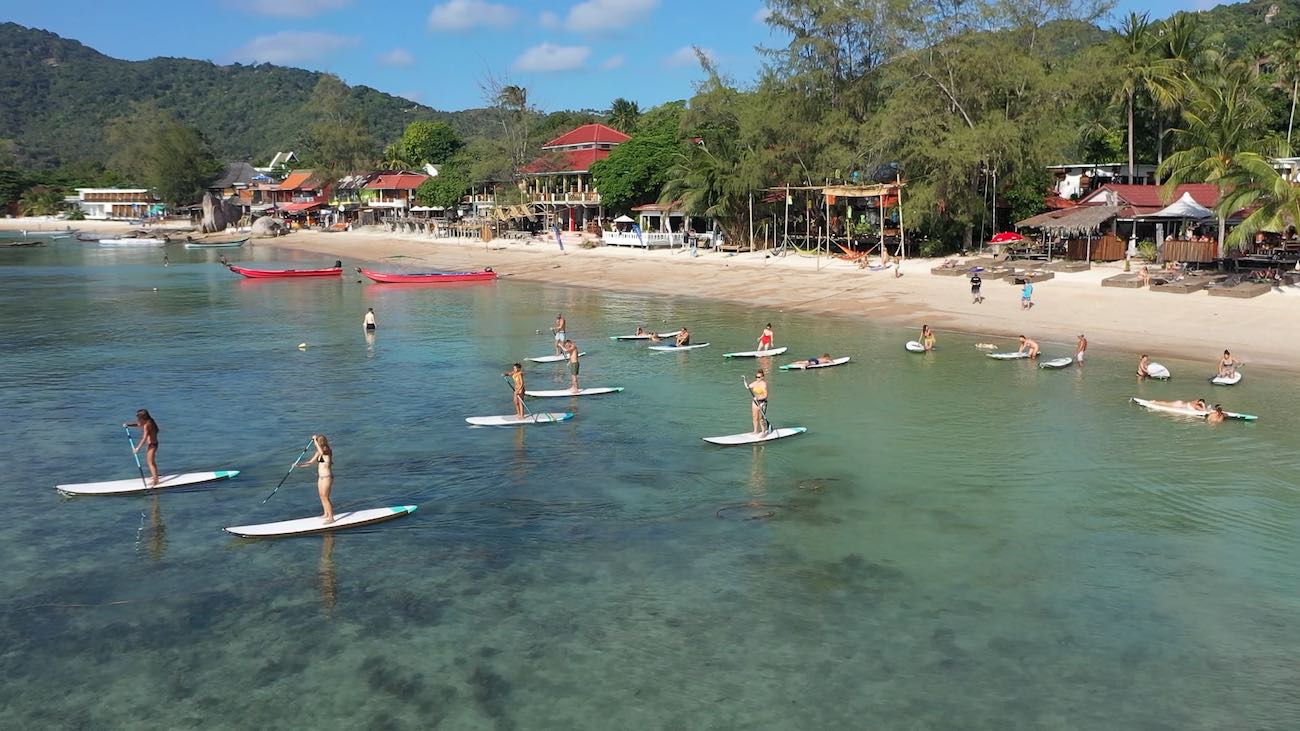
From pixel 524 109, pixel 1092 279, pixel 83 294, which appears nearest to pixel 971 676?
pixel 1092 279

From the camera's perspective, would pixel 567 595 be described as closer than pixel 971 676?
No

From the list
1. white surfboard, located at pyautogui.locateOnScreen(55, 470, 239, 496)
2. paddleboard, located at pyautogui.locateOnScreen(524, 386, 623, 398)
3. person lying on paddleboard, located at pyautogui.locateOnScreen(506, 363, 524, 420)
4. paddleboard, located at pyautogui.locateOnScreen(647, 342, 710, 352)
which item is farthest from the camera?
paddleboard, located at pyautogui.locateOnScreen(647, 342, 710, 352)

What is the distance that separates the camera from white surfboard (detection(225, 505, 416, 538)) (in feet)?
51.2

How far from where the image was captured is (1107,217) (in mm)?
44156

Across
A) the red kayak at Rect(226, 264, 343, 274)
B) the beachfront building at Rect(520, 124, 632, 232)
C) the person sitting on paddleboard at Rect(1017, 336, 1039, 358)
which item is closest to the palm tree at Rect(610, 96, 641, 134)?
the beachfront building at Rect(520, 124, 632, 232)

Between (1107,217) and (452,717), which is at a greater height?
(1107,217)

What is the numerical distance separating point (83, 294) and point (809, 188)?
137 feet

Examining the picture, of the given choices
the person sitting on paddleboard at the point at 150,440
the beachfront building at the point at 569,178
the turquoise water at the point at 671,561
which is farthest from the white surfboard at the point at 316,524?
the beachfront building at the point at 569,178

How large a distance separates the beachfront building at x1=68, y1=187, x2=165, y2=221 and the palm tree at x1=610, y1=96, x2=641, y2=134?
83.1 metres

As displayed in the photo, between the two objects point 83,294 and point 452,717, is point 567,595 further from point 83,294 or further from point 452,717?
point 83,294

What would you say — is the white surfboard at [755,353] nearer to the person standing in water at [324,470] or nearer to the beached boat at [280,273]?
the person standing in water at [324,470]

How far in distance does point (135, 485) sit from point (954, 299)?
107 feet

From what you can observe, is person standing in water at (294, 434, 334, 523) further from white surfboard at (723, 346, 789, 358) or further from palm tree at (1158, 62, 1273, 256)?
palm tree at (1158, 62, 1273, 256)

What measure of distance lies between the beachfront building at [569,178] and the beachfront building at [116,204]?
294 feet
